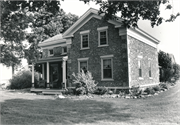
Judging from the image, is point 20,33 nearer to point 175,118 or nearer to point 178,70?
point 175,118

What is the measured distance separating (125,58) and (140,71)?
3.54 metres

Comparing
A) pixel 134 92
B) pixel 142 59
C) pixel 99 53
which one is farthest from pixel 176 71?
pixel 134 92

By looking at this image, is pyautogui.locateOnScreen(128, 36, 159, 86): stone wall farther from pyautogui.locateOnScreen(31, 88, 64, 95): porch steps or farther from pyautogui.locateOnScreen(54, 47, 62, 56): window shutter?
pyautogui.locateOnScreen(54, 47, 62, 56): window shutter

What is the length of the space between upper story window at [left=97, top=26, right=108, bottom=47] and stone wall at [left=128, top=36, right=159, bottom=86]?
2220mm

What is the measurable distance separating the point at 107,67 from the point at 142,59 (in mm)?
4650

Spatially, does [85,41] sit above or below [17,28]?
above

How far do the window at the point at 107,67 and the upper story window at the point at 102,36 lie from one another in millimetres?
1361

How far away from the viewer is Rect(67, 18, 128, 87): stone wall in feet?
53.9

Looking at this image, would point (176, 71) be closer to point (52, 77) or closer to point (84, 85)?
point (52, 77)

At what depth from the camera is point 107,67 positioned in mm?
17375

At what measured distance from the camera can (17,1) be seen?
7742 millimetres

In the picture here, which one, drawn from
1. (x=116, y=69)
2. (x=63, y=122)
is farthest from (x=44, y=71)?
(x=63, y=122)

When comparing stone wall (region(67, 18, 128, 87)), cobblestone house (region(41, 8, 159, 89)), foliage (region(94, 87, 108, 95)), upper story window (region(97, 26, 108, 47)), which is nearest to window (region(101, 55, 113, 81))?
cobblestone house (region(41, 8, 159, 89))

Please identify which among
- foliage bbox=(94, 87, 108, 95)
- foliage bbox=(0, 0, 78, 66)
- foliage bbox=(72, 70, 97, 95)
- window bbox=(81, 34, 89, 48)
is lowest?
foliage bbox=(94, 87, 108, 95)
